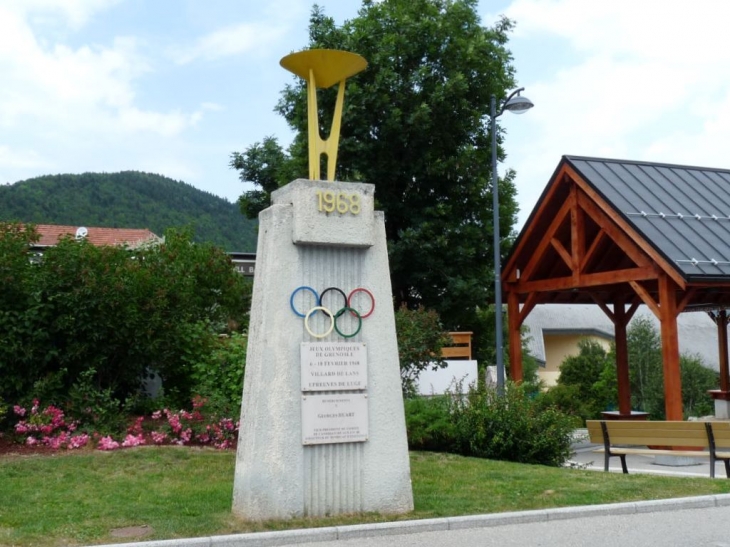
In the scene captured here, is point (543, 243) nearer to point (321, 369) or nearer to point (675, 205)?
point (675, 205)

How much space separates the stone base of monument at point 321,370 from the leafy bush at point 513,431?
4.43 metres

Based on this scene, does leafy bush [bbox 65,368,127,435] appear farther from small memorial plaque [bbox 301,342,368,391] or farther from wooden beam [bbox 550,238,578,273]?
wooden beam [bbox 550,238,578,273]

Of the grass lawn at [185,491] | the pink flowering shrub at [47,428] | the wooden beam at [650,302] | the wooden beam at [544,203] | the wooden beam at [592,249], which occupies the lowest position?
the grass lawn at [185,491]

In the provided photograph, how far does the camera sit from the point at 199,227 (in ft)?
213

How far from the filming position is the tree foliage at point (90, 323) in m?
12.7

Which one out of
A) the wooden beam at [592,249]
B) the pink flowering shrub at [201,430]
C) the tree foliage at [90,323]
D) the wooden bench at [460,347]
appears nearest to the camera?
the pink flowering shrub at [201,430]

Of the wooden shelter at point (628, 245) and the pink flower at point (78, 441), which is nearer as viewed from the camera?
the pink flower at point (78, 441)

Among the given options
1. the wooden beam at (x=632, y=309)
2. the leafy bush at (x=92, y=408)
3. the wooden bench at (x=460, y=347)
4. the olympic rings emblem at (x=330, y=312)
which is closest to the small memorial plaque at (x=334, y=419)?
the olympic rings emblem at (x=330, y=312)

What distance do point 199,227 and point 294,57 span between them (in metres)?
57.5

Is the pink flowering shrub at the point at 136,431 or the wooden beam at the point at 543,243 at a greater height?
the wooden beam at the point at 543,243

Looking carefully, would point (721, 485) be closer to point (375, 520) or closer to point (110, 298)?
point (375, 520)

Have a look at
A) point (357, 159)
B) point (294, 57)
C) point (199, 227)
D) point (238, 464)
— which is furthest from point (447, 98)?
point (199, 227)

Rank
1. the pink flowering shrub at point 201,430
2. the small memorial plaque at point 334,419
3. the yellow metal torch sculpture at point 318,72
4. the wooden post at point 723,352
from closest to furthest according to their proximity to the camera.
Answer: the small memorial plaque at point 334,419
the yellow metal torch sculpture at point 318,72
the pink flowering shrub at point 201,430
the wooden post at point 723,352

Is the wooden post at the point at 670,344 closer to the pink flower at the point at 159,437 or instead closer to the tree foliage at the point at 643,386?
the tree foliage at the point at 643,386
